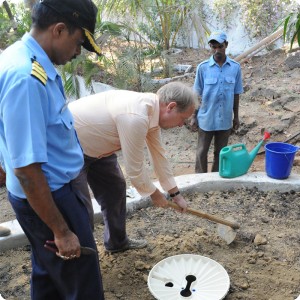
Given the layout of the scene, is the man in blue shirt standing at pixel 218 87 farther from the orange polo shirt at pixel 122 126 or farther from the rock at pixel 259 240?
the orange polo shirt at pixel 122 126

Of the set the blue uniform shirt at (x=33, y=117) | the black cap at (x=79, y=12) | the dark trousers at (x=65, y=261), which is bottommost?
the dark trousers at (x=65, y=261)

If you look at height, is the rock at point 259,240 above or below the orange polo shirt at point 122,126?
below

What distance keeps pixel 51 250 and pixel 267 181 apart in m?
2.66

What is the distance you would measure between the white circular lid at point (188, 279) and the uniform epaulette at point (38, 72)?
160cm

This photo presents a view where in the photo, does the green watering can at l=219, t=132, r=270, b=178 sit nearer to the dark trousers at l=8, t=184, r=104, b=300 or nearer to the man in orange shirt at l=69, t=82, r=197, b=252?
the man in orange shirt at l=69, t=82, r=197, b=252

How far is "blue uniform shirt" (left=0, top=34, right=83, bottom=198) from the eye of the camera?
4.76ft

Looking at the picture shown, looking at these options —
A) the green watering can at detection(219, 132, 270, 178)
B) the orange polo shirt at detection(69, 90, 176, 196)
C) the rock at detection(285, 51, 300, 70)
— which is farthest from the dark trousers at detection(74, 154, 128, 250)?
the rock at detection(285, 51, 300, 70)

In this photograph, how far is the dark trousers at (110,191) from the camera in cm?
272

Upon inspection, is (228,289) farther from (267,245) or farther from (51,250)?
(51,250)

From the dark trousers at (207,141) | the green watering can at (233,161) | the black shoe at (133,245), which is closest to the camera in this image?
the black shoe at (133,245)

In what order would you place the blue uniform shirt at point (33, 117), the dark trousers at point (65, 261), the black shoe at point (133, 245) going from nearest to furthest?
the blue uniform shirt at point (33, 117)
the dark trousers at point (65, 261)
the black shoe at point (133, 245)

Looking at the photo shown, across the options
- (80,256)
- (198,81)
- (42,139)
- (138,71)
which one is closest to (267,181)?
(198,81)

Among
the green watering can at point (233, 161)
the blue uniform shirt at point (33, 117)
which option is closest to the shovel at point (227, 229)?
the green watering can at point (233, 161)

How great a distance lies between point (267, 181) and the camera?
3863 millimetres
